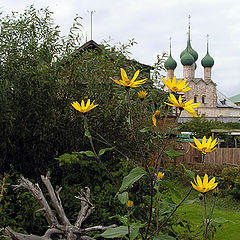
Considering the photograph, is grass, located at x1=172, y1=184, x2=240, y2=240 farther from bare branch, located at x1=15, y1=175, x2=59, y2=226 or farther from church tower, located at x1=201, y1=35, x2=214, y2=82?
church tower, located at x1=201, y1=35, x2=214, y2=82

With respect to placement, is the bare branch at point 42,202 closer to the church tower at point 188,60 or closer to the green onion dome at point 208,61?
the church tower at point 188,60

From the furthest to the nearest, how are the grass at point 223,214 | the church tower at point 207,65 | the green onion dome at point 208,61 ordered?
the green onion dome at point 208,61 → the church tower at point 207,65 → the grass at point 223,214

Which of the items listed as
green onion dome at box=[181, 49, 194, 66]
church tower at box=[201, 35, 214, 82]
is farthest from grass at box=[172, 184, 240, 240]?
church tower at box=[201, 35, 214, 82]

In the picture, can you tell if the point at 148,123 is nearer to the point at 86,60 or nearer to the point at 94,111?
the point at 94,111

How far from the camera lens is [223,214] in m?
6.91

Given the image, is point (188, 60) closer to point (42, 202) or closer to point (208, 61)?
point (208, 61)

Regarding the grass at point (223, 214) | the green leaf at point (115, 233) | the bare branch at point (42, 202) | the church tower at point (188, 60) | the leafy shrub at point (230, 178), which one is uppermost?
the church tower at point (188, 60)

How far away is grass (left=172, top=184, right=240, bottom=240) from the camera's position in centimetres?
496

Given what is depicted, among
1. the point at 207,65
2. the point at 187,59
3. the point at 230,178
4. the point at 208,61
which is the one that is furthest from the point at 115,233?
the point at 208,61

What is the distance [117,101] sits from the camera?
12.9 ft

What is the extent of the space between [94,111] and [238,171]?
6.59m

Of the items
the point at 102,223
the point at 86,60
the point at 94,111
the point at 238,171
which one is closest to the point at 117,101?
the point at 94,111

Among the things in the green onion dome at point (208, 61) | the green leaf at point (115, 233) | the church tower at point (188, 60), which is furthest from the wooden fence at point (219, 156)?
the green onion dome at point (208, 61)

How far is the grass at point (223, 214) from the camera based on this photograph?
496 centimetres
